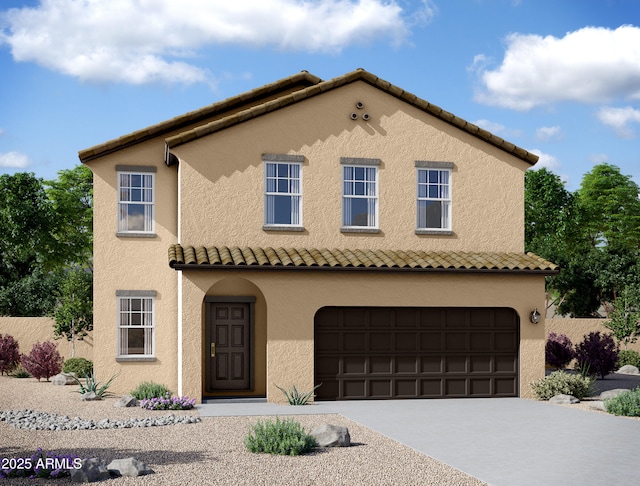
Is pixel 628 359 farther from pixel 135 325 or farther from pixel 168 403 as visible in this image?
pixel 168 403

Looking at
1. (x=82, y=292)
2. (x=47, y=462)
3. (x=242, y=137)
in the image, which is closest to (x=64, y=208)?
(x=82, y=292)

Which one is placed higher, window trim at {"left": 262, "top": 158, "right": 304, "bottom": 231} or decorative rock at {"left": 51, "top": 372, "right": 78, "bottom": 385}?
window trim at {"left": 262, "top": 158, "right": 304, "bottom": 231}

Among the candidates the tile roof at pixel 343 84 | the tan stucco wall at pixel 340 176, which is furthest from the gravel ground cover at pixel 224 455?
the tile roof at pixel 343 84

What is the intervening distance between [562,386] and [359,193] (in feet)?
23.8

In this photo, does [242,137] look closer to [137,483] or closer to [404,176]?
[404,176]

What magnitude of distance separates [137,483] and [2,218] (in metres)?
40.3

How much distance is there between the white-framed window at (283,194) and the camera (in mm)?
22672

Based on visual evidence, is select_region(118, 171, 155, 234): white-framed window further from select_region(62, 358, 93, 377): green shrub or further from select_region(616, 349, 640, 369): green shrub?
select_region(616, 349, 640, 369): green shrub

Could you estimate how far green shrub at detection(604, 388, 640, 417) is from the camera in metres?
19.0

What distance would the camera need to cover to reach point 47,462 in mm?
11859

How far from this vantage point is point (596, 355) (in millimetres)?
28391

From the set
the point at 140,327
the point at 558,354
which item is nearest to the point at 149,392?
the point at 140,327

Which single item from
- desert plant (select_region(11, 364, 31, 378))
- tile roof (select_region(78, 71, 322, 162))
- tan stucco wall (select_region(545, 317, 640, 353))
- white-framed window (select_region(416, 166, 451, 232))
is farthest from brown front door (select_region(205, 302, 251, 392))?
tan stucco wall (select_region(545, 317, 640, 353))

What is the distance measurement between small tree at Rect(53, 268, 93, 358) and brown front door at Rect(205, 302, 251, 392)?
9210 millimetres
